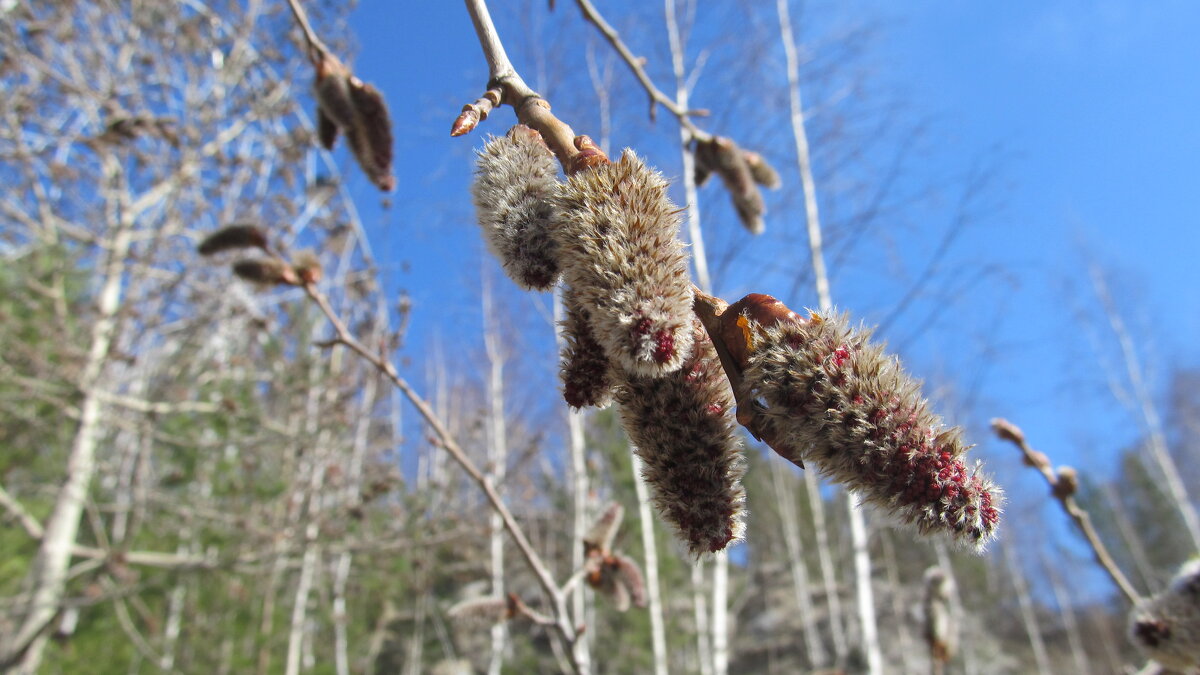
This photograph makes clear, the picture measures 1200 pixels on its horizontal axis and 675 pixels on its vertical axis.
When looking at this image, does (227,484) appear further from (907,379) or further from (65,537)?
(907,379)

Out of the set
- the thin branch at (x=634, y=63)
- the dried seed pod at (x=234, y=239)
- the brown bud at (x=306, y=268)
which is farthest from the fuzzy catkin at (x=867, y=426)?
the dried seed pod at (x=234, y=239)

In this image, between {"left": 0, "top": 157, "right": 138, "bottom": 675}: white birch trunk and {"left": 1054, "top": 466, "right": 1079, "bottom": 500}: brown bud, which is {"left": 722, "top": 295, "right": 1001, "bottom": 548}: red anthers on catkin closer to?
{"left": 1054, "top": 466, "right": 1079, "bottom": 500}: brown bud

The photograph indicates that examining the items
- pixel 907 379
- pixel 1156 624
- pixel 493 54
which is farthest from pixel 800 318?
pixel 1156 624

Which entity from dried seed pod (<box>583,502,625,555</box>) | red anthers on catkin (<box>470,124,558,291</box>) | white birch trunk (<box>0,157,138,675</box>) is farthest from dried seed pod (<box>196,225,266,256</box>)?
white birch trunk (<box>0,157,138,675</box>)

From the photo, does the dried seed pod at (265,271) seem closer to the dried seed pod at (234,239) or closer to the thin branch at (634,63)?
the dried seed pod at (234,239)

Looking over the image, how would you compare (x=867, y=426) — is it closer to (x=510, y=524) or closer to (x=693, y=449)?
(x=693, y=449)

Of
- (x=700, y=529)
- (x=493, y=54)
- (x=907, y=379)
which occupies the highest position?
(x=493, y=54)
